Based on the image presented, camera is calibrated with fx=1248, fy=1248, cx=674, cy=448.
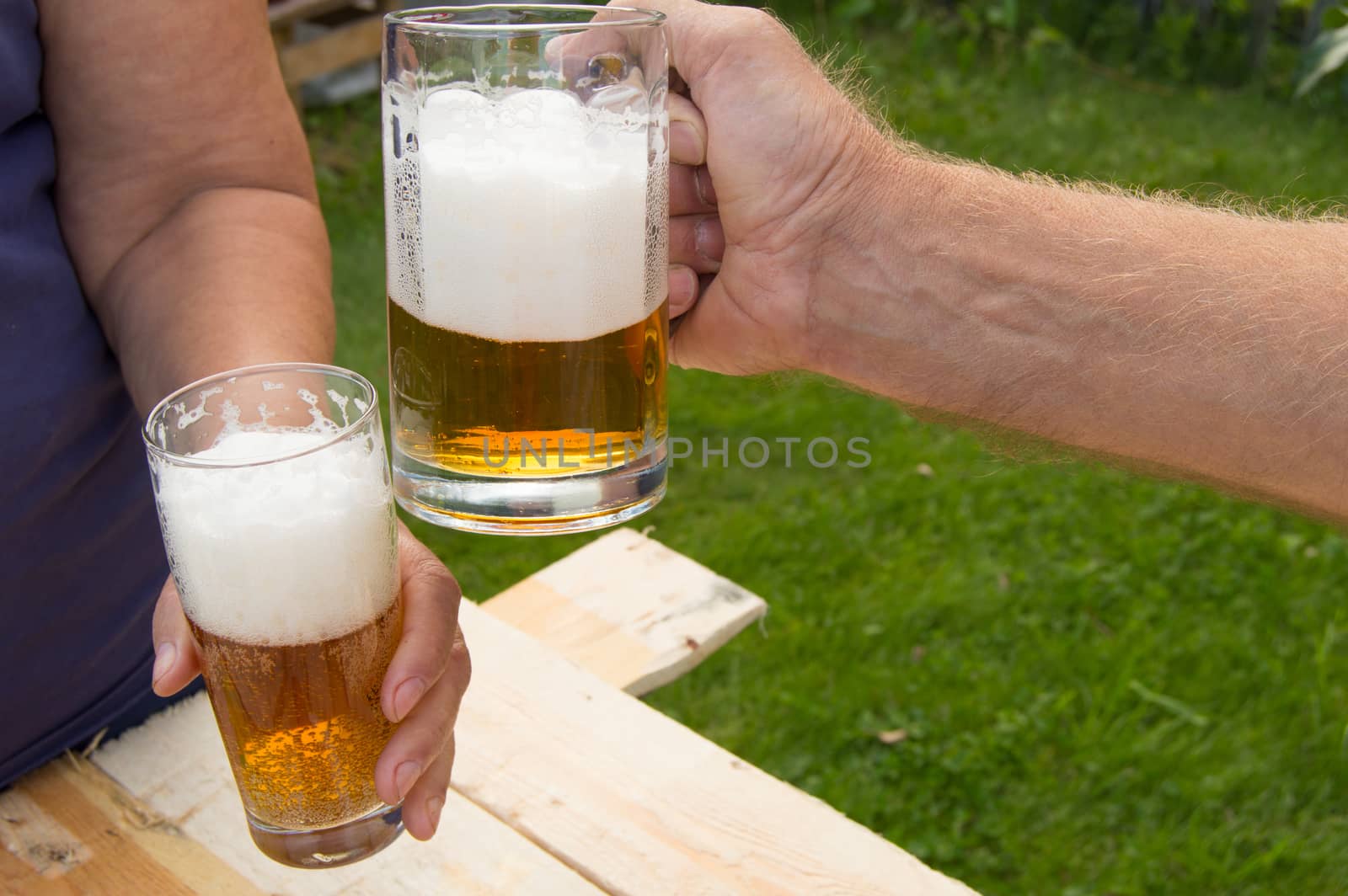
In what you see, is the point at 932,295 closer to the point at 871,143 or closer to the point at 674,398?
the point at 871,143

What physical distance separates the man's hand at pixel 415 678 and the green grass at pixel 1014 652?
5.90 feet

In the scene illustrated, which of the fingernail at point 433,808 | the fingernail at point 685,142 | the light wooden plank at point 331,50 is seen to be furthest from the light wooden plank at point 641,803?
the light wooden plank at point 331,50

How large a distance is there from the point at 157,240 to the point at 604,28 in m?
0.84

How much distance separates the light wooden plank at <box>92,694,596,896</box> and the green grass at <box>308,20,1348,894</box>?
5.16ft

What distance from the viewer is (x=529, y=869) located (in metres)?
1.42

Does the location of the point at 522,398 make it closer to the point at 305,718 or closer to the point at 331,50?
the point at 305,718

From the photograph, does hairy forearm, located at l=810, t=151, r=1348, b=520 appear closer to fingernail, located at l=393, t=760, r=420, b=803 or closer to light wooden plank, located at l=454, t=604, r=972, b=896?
light wooden plank, located at l=454, t=604, r=972, b=896

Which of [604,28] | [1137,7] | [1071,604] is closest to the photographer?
[604,28]

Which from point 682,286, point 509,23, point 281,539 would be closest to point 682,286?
point 682,286

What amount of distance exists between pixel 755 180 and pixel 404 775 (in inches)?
31.1

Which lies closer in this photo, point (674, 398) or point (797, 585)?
point (797, 585)

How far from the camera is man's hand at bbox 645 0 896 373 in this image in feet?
4.74

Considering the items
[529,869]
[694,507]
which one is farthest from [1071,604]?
[529,869]

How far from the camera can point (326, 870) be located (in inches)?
54.1
